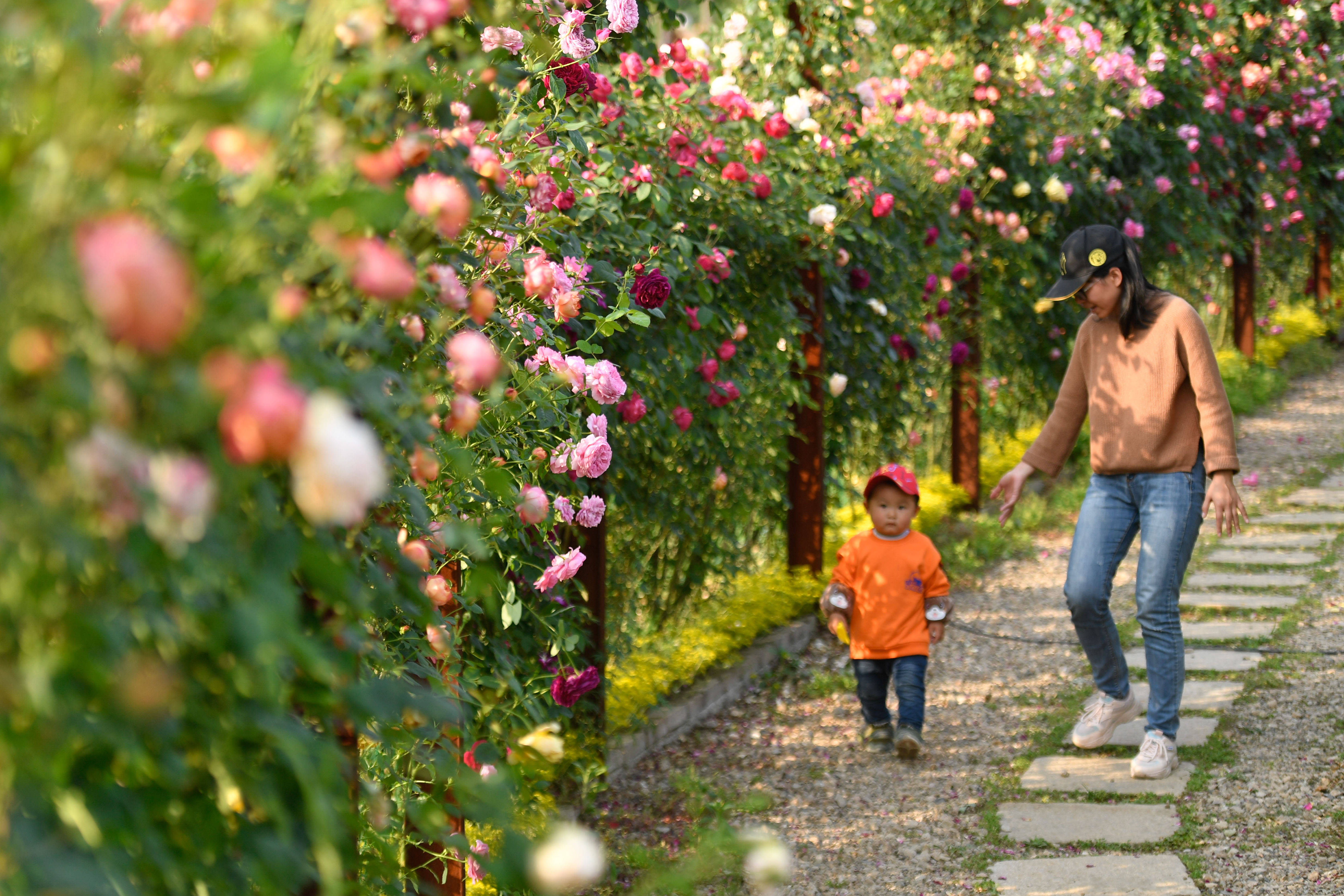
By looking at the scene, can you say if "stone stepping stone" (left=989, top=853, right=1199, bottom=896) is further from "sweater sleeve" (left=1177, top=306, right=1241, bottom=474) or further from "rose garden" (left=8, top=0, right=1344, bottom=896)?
"sweater sleeve" (left=1177, top=306, right=1241, bottom=474)

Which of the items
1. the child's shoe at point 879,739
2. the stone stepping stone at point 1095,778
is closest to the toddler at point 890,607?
the child's shoe at point 879,739

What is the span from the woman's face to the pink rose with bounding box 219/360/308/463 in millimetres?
2998

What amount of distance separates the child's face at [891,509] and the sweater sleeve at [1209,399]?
879mm

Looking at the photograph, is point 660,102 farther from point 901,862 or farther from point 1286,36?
point 1286,36

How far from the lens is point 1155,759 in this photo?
334cm

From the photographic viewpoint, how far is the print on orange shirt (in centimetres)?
371

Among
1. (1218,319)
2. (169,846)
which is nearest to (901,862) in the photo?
(169,846)

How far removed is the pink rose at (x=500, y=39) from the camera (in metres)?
1.76

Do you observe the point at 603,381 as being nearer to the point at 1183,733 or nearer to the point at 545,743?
the point at 545,743

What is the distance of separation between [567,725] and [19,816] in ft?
8.69

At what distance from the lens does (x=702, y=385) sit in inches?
148

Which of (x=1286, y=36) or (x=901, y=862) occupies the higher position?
(x=1286, y=36)

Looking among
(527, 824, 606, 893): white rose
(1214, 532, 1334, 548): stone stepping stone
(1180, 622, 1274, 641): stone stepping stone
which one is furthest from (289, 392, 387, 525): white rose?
(1214, 532, 1334, 548): stone stepping stone

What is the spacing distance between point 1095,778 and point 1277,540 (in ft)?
9.80
